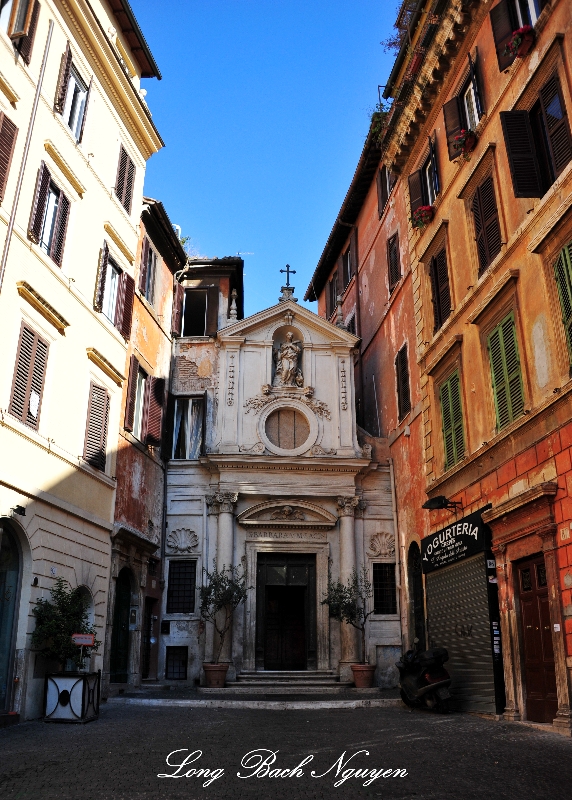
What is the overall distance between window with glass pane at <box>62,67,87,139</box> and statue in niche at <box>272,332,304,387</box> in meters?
8.85

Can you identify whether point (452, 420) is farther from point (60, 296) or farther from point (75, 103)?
point (75, 103)

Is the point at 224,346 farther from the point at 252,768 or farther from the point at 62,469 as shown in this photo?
the point at 252,768

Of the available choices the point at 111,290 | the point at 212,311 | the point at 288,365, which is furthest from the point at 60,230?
the point at 212,311

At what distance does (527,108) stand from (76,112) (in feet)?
29.0

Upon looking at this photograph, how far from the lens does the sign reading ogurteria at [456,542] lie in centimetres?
1250

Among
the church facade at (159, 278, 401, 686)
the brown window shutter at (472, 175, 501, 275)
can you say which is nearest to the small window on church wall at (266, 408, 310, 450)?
the church facade at (159, 278, 401, 686)

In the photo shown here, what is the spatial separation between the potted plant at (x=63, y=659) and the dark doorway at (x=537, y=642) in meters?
6.88

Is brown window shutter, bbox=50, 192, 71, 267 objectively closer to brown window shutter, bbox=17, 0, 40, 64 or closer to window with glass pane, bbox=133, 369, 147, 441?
brown window shutter, bbox=17, 0, 40, 64

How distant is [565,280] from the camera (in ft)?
33.2

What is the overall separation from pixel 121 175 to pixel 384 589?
12.6 m

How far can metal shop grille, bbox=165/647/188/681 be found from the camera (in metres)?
18.5

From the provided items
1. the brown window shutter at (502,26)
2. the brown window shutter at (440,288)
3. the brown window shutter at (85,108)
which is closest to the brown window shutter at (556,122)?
the brown window shutter at (502,26)

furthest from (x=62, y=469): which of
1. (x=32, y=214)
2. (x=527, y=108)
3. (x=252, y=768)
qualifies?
(x=527, y=108)

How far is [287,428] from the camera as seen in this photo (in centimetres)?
2089
